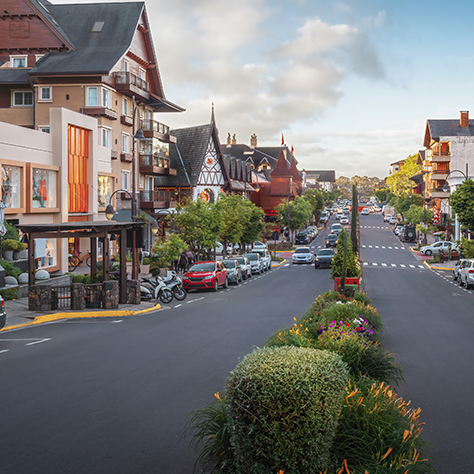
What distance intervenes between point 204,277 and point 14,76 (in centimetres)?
2305

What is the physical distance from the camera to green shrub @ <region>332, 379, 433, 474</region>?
5.33 meters

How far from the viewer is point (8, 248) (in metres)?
25.7

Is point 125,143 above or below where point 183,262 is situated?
above

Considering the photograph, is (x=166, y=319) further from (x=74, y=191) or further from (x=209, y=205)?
(x=209, y=205)

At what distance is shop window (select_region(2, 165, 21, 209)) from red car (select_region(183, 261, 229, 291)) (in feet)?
30.6

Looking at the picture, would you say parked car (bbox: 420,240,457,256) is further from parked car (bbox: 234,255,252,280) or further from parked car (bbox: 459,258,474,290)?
parked car (bbox: 234,255,252,280)

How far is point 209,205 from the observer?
38812mm

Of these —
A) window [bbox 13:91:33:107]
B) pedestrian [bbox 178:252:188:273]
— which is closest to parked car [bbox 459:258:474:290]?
pedestrian [bbox 178:252:188:273]

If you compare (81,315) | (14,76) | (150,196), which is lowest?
(81,315)

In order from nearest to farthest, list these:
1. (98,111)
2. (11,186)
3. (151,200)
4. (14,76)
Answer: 1. (11,186)
2. (98,111)
3. (14,76)
4. (151,200)

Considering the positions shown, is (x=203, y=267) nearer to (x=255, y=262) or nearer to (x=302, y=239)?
(x=255, y=262)

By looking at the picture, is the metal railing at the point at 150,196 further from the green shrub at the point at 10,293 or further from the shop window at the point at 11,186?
the green shrub at the point at 10,293

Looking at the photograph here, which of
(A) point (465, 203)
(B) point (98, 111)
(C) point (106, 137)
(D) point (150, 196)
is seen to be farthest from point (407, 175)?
(B) point (98, 111)

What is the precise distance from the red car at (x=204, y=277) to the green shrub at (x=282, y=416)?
2403 centimetres
